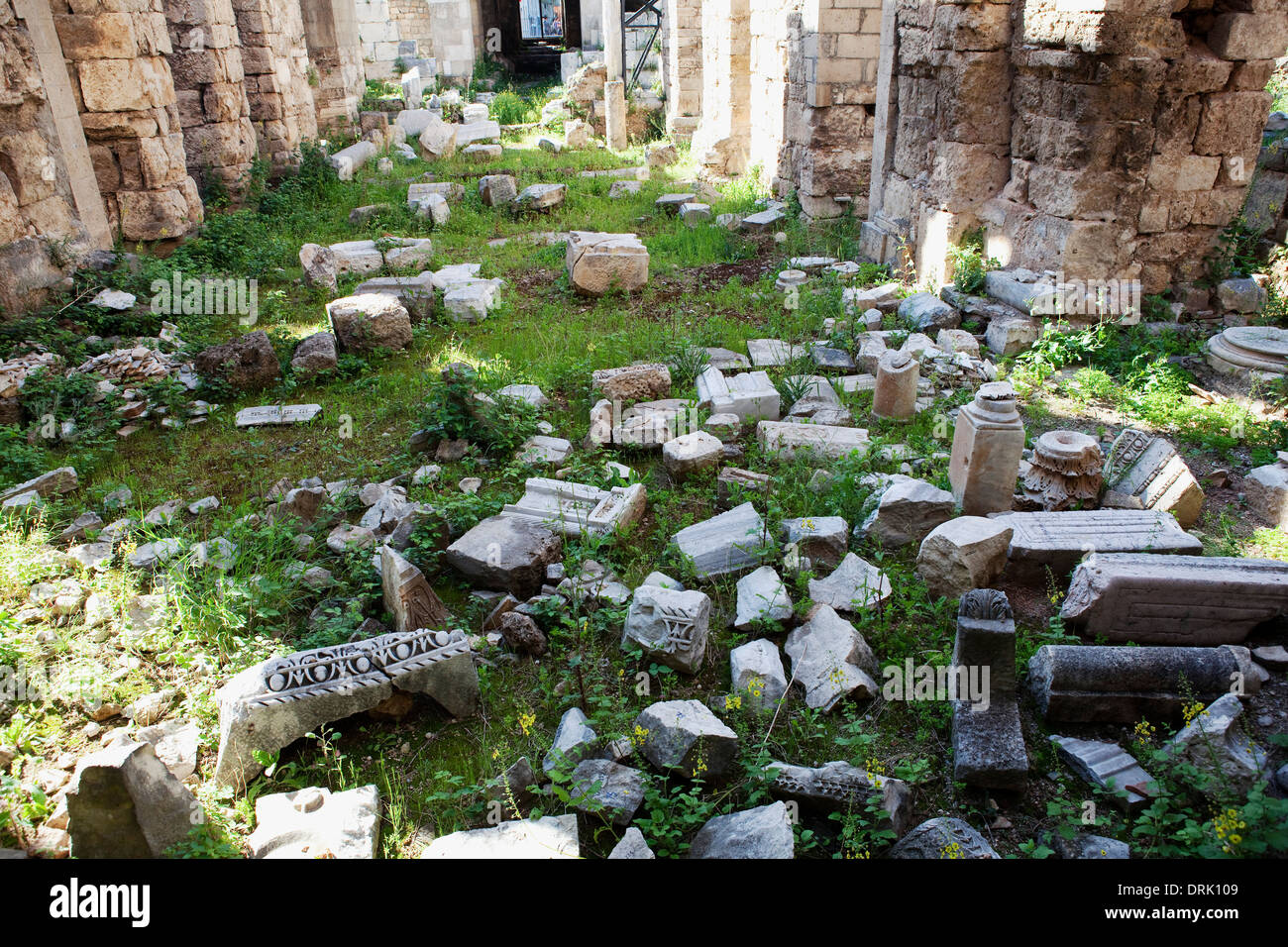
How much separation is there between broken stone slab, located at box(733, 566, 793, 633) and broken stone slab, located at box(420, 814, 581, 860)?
4.53 ft

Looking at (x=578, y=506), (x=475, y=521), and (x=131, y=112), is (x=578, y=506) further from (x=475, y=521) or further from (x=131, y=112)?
(x=131, y=112)

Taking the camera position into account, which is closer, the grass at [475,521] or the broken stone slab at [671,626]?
the grass at [475,521]

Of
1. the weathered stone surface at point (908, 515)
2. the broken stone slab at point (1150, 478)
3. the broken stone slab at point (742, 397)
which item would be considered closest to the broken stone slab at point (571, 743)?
the weathered stone surface at point (908, 515)

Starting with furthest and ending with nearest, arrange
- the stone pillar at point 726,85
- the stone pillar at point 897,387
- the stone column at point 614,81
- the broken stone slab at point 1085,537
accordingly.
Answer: the stone column at point 614,81 → the stone pillar at point 726,85 → the stone pillar at point 897,387 → the broken stone slab at point 1085,537

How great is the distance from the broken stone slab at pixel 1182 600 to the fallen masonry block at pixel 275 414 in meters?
5.38

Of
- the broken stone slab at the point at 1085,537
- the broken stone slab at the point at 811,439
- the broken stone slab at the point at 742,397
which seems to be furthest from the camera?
the broken stone slab at the point at 742,397

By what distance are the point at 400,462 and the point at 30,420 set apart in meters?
2.88

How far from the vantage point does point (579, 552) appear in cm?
460

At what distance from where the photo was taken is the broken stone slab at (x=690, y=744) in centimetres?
329

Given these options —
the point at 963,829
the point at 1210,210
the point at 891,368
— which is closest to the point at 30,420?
the point at 891,368

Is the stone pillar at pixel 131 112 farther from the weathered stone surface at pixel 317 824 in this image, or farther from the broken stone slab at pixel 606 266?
the weathered stone surface at pixel 317 824

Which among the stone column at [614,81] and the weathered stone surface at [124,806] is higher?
the stone column at [614,81]
